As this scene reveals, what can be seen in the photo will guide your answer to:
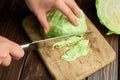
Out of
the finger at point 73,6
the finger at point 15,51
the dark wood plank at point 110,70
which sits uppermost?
the finger at point 73,6

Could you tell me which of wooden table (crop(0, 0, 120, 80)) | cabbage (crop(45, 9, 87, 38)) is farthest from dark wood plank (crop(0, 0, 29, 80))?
cabbage (crop(45, 9, 87, 38))

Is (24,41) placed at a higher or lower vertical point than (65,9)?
lower

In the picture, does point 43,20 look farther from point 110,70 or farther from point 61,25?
point 110,70

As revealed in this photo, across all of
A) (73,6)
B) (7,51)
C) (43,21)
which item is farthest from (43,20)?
(7,51)

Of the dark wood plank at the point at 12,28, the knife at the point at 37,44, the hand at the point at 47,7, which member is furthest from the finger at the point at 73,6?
the dark wood plank at the point at 12,28

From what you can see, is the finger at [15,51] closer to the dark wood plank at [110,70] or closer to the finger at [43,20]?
the finger at [43,20]

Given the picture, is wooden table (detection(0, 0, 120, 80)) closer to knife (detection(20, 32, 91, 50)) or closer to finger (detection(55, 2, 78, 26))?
knife (detection(20, 32, 91, 50))

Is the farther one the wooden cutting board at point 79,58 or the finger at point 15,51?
the wooden cutting board at point 79,58
